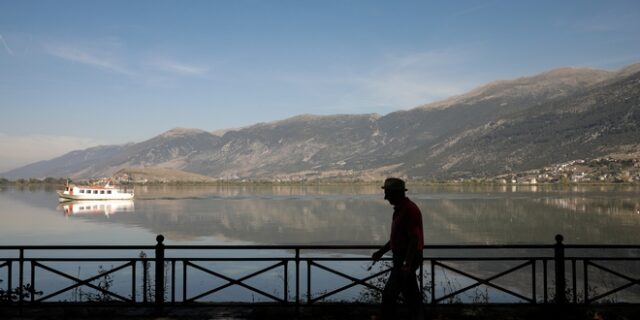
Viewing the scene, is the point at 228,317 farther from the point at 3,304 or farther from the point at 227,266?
the point at 227,266

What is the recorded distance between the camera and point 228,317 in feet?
38.9

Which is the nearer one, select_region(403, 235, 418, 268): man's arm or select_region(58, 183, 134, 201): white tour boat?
select_region(403, 235, 418, 268): man's arm

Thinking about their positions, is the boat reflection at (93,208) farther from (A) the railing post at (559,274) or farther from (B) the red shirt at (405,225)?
(B) the red shirt at (405,225)

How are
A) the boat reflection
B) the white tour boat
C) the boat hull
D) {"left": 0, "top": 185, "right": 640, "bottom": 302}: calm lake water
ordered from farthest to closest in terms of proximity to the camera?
the boat hull
the white tour boat
the boat reflection
{"left": 0, "top": 185, "right": 640, "bottom": 302}: calm lake water

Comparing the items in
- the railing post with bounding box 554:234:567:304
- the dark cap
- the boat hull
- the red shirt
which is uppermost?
the dark cap

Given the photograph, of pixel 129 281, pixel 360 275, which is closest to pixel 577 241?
pixel 360 275

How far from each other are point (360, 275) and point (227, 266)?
7.58 meters

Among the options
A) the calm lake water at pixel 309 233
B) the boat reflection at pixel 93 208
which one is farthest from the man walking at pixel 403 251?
the boat reflection at pixel 93 208

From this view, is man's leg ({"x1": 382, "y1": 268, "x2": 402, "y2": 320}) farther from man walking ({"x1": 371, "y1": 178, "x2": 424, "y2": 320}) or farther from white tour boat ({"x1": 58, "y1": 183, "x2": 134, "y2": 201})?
white tour boat ({"x1": 58, "y1": 183, "x2": 134, "y2": 201})

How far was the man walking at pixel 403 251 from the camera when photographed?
9.48 m

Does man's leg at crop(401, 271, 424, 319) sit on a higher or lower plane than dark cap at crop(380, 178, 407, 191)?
lower

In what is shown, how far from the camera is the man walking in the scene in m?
9.48

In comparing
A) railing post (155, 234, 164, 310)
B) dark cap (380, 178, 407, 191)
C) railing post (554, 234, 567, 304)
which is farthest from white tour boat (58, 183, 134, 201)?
dark cap (380, 178, 407, 191)

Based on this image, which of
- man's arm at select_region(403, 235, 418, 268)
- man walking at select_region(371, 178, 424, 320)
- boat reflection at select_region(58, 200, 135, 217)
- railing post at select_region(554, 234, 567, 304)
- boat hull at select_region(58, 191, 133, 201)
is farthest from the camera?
boat hull at select_region(58, 191, 133, 201)
